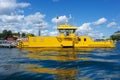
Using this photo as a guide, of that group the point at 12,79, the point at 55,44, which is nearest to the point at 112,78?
the point at 12,79

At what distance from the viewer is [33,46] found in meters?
84.9

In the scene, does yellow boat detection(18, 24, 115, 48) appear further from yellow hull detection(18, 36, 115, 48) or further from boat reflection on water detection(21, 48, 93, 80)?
boat reflection on water detection(21, 48, 93, 80)

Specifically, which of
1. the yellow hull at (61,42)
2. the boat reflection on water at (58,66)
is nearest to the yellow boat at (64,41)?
the yellow hull at (61,42)

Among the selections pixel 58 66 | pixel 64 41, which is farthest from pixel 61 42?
pixel 58 66

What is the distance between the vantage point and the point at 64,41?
3369 inches

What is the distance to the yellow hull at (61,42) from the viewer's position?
84.8 metres

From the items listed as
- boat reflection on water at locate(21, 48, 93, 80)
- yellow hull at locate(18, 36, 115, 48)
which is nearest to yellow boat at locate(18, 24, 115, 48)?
yellow hull at locate(18, 36, 115, 48)

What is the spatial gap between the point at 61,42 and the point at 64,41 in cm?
111

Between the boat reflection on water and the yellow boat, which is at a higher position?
the yellow boat

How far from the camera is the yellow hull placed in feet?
278

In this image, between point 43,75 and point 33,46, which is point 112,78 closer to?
point 43,75

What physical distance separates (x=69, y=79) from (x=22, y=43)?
66.6 meters

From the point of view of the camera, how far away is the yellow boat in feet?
278

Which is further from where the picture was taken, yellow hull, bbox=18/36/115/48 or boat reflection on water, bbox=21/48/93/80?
yellow hull, bbox=18/36/115/48
